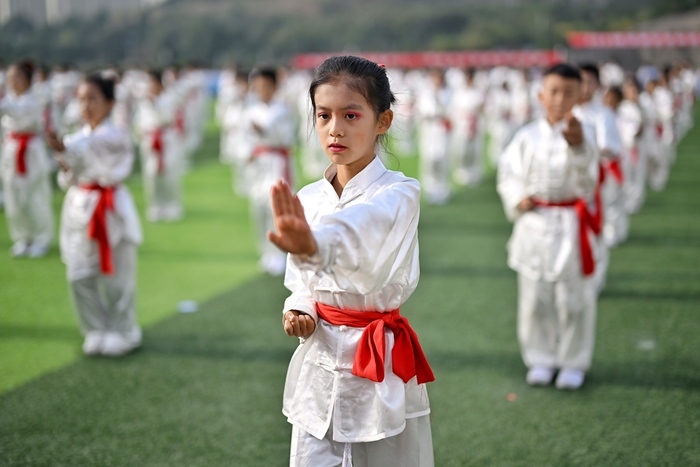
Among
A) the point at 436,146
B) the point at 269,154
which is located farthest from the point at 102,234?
the point at 436,146

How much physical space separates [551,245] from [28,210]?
548 cm

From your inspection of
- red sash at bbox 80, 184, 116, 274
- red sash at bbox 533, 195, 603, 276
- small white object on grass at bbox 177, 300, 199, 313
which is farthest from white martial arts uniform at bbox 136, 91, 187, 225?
red sash at bbox 533, 195, 603, 276

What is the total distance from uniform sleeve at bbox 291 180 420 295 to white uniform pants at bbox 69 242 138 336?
2946mm

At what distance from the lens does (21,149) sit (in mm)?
7637

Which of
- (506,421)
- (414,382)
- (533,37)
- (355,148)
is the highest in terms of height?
(533,37)

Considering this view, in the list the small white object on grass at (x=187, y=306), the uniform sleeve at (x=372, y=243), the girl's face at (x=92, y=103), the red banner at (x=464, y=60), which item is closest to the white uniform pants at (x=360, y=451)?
the uniform sleeve at (x=372, y=243)

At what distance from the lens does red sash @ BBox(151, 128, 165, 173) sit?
9.61m

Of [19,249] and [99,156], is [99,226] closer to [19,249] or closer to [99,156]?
[99,156]

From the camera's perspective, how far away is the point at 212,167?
14.6m

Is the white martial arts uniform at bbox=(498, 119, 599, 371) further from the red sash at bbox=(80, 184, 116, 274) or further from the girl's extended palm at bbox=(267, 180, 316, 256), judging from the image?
the girl's extended palm at bbox=(267, 180, 316, 256)

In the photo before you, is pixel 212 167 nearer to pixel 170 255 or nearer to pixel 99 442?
pixel 170 255

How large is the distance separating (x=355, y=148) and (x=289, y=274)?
0.50 metres

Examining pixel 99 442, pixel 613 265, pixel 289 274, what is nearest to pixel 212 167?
pixel 613 265

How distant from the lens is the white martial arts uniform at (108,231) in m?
4.88
